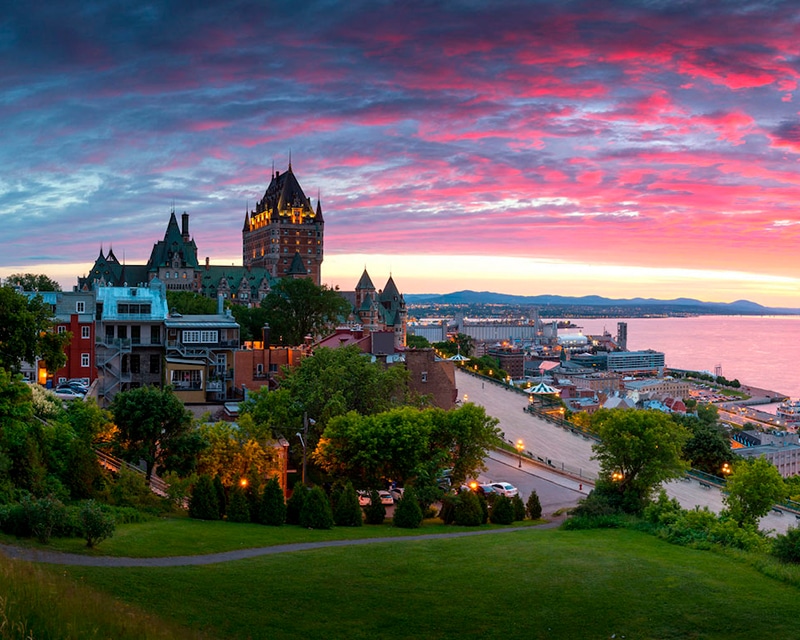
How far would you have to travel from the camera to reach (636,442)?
3020cm

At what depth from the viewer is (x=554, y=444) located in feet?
171

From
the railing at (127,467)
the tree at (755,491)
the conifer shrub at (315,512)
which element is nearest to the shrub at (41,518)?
the railing at (127,467)

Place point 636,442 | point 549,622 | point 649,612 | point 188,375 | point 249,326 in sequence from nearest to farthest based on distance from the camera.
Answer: point 549,622 < point 649,612 < point 636,442 < point 188,375 < point 249,326

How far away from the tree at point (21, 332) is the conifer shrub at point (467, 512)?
15.1m

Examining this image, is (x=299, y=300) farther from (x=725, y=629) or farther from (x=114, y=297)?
(x=725, y=629)

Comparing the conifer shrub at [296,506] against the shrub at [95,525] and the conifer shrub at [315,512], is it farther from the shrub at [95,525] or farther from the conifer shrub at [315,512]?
the shrub at [95,525]

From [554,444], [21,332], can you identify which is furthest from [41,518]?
[554,444]

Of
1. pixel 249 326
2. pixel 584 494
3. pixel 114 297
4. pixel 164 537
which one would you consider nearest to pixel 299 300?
pixel 249 326

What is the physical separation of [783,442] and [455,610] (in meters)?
92.9

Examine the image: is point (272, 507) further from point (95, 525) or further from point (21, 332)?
point (21, 332)

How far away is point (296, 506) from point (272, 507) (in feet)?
3.37

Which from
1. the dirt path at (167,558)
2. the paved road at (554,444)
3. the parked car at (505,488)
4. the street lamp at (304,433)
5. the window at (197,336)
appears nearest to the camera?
the dirt path at (167,558)

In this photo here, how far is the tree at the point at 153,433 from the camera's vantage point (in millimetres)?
25516

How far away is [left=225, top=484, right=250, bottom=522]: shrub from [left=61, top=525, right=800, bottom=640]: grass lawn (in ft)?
15.9
